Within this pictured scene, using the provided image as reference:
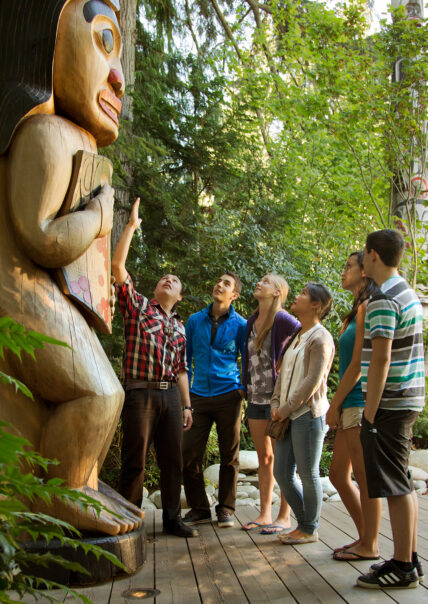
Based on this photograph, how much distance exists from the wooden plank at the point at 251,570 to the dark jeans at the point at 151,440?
0.46 metres

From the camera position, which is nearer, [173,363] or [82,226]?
[82,226]

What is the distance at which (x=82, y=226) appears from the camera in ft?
9.47

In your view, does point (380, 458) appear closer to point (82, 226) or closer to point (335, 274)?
point (82, 226)

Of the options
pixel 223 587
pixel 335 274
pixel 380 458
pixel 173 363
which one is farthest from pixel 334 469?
pixel 335 274

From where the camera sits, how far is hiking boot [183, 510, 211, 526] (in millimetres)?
4312

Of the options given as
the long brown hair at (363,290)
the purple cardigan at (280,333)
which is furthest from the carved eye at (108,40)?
the purple cardigan at (280,333)

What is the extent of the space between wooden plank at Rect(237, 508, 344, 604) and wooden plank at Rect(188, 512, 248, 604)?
0.25 meters

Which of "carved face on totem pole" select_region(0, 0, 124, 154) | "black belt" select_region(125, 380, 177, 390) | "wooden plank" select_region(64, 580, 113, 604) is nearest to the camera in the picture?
"wooden plank" select_region(64, 580, 113, 604)

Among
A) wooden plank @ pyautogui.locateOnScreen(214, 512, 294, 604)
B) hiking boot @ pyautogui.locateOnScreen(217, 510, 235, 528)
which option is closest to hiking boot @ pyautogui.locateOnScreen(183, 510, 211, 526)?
hiking boot @ pyautogui.locateOnScreen(217, 510, 235, 528)

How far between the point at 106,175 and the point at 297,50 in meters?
7.58

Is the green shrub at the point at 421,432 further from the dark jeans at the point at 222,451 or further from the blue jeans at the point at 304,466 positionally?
the blue jeans at the point at 304,466

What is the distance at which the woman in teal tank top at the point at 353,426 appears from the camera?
3.31 m

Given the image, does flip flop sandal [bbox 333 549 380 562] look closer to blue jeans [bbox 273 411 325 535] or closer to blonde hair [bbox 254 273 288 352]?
blue jeans [bbox 273 411 325 535]

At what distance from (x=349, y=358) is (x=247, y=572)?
4.52 feet
